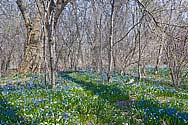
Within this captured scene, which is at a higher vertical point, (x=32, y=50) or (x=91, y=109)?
(x=32, y=50)

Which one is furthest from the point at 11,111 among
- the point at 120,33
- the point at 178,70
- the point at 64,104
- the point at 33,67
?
the point at 120,33

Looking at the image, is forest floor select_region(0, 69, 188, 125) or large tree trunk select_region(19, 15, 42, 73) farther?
large tree trunk select_region(19, 15, 42, 73)

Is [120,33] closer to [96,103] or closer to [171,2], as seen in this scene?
[171,2]

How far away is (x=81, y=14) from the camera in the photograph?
1160 inches

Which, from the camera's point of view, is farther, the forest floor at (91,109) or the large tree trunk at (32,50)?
the large tree trunk at (32,50)

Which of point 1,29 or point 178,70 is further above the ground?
point 1,29

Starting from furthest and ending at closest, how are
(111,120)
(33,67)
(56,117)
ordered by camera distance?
(33,67) < (111,120) < (56,117)

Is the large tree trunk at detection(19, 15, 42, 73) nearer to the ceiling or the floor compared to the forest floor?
nearer to the ceiling

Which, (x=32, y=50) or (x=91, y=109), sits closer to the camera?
(x=91, y=109)

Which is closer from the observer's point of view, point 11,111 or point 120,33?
point 11,111

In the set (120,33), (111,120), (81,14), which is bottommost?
(111,120)

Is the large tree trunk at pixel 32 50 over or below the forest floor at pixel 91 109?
over

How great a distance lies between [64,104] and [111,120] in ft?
4.31

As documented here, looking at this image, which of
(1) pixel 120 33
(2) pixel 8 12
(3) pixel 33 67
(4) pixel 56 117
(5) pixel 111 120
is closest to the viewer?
(4) pixel 56 117
